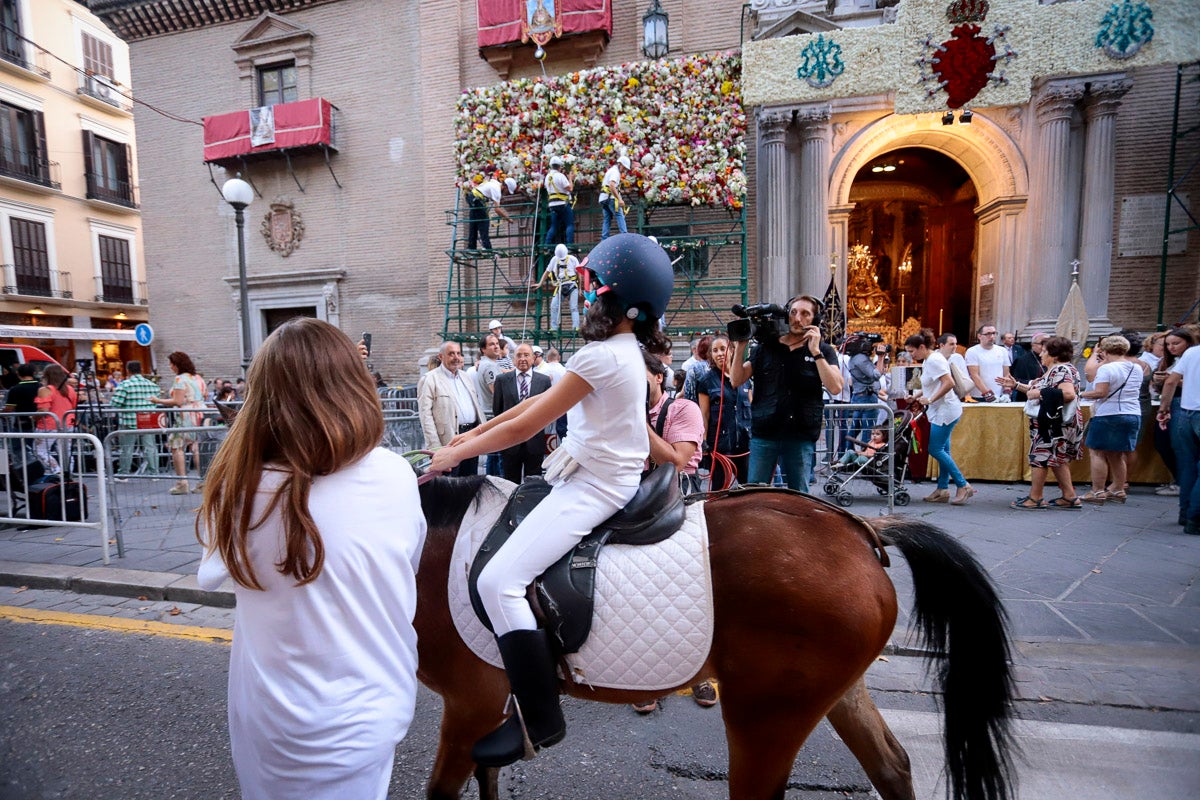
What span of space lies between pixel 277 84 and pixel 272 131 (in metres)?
1.94

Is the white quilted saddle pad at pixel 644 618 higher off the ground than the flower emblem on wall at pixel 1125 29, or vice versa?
the flower emblem on wall at pixel 1125 29

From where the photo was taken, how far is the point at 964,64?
984 centimetres

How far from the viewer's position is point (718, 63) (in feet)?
38.9

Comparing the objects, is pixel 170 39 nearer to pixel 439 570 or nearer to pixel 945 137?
pixel 945 137

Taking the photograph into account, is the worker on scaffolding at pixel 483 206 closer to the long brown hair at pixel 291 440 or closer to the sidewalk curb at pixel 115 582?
the sidewalk curb at pixel 115 582

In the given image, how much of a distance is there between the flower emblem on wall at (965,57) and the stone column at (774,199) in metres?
2.55

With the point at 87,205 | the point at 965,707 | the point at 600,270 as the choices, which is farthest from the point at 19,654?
the point at 87,205

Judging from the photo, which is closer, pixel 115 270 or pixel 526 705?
pixel 526 705

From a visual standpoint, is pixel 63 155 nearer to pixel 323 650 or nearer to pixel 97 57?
pixel 97 57

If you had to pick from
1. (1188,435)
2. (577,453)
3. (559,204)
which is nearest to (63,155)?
(559,204)

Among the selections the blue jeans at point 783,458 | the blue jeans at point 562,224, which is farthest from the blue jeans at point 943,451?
the blue jeans at point 562,224

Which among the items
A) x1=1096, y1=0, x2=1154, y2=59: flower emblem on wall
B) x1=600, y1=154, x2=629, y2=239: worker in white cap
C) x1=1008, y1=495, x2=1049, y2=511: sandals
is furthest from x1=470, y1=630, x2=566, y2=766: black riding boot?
x1=1096, y1=0, x2=1154, y2=59: flower emblem on wall

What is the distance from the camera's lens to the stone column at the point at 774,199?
11.8 m

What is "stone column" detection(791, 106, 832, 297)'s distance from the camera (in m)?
11.7
